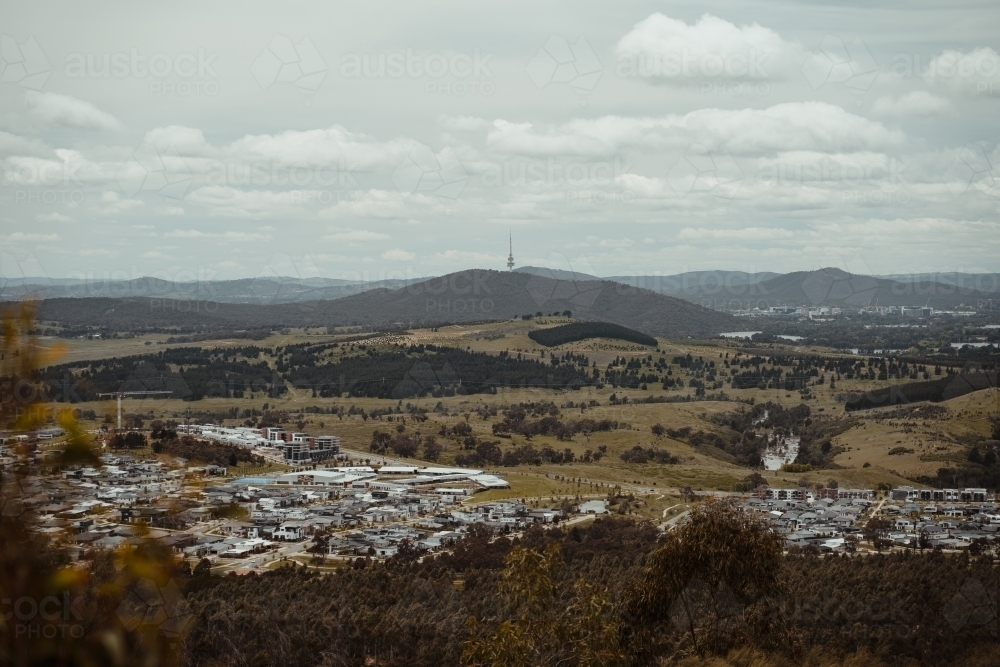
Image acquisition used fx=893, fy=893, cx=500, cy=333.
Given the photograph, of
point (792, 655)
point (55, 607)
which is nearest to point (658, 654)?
point (792, 655)

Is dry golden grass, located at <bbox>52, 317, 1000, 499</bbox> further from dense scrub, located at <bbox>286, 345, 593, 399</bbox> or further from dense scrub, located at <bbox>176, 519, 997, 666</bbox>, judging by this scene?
dense scrub, located at <bbox>176, 519, 997, 666</bbox>

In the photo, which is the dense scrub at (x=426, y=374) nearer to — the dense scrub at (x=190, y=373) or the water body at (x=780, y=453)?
the dense scrub at (x=190, y=373)

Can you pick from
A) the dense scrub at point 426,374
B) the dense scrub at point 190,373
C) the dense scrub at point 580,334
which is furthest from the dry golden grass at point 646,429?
the dense scrub at point 580,334

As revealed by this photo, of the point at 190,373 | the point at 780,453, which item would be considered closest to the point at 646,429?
the point at 780,453

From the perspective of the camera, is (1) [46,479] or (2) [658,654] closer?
(1) [46,479]

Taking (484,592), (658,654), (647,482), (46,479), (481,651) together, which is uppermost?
(46,479)

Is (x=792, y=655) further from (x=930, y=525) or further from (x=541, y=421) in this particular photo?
(x=541, y=421)

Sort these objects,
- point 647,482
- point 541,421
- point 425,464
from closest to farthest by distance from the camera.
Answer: point 647,482
point 425,464
point 541,421
